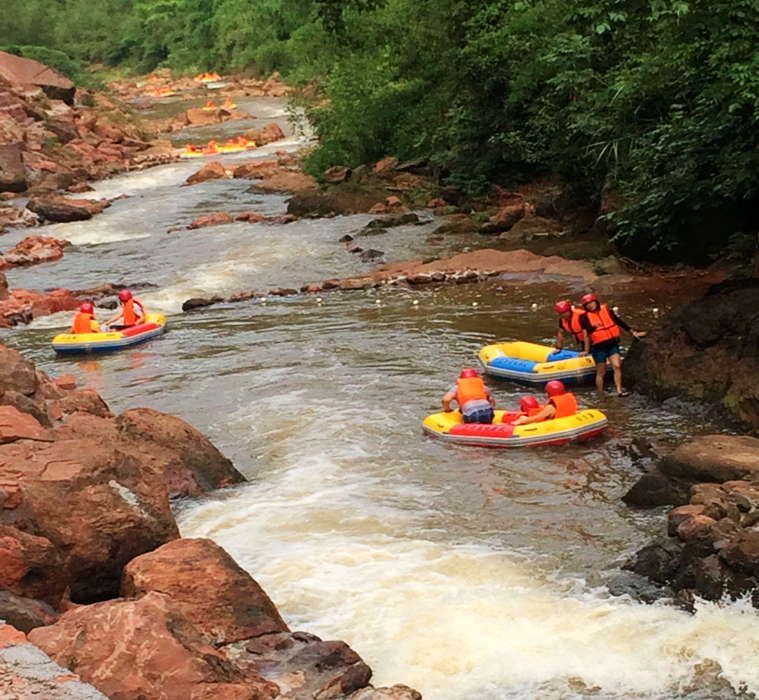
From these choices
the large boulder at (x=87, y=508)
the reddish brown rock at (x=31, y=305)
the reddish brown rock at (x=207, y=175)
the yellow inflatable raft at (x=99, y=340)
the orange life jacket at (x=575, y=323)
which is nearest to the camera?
the large boulder at (x=87, y=508)

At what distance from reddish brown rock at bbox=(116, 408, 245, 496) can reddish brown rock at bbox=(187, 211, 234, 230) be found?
15293mm

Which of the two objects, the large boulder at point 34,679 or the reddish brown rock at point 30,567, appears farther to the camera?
the reddish brown rock at point 30,567

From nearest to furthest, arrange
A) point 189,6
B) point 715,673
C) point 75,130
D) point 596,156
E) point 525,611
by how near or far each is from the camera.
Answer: point 715,673 → point 525,611 → point 596,156 → point 75,130 → point 189,6

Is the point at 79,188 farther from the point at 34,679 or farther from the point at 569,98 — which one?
the point at 34,679

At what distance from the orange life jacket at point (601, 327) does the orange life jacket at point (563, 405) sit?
1536 mm

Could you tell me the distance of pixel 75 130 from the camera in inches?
1506

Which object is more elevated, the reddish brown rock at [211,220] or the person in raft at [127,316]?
the person in raft at [127,316]

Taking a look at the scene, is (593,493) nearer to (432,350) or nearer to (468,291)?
(432,350)

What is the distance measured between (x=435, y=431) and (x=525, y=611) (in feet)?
12.9

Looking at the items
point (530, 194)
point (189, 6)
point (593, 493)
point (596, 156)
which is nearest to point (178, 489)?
point (593, 493)

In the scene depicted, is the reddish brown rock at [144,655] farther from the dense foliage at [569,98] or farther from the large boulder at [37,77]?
the large boulder at [37,77]

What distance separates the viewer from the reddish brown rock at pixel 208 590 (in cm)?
671

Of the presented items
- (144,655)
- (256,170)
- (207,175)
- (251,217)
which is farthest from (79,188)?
(144,655)

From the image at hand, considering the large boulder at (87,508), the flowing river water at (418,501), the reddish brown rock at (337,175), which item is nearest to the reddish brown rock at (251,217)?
the reddish brown rock at (337,175)
